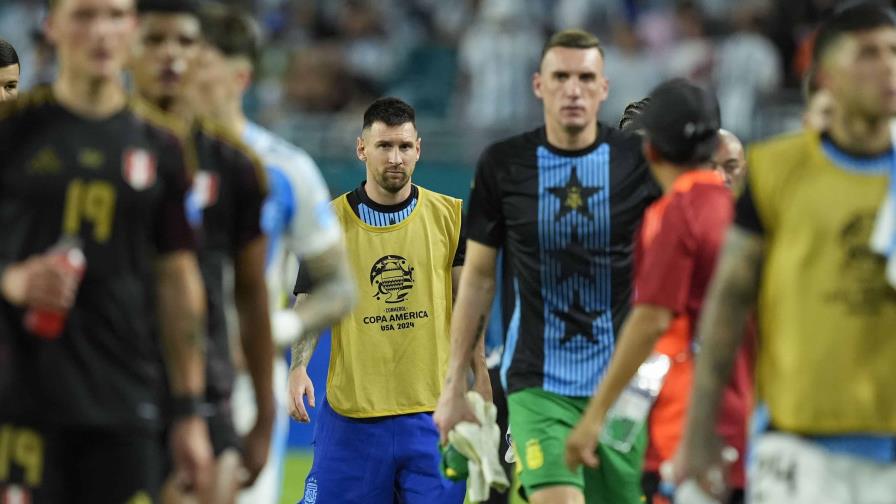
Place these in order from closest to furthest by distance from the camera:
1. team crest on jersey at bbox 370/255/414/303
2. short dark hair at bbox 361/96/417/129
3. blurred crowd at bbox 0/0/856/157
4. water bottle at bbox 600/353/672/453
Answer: water bottle at bbox 600/353/672/453
team crest on jersey at bbox 370/255/414/303
short dark hair at bbox 361/96/417/129
blurred crowd at bbox 0/0/856/157

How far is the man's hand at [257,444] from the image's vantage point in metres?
6.64

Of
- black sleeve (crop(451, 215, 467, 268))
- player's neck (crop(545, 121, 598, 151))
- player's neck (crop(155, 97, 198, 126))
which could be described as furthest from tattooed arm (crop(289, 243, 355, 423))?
black sleeve (crop(451, 215, 467, 268))

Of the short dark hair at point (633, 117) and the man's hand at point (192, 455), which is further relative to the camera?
the short dark hair at point (633, 117)

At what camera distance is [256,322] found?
6.61 meters

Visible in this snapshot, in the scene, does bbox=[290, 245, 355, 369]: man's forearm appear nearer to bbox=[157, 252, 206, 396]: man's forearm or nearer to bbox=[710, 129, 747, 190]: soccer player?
bbox=[157, 252, 206, 396]: man's forearm

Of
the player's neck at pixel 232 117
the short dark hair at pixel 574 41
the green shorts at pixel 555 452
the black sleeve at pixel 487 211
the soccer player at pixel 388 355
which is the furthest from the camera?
the soccer player at pixel 388 355

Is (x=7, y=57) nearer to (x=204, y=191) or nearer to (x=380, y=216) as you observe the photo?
(x=380, y=216)

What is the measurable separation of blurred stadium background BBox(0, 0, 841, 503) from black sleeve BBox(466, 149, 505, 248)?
10.4 metres

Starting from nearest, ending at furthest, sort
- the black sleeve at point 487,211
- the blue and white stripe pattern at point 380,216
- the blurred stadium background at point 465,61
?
the black sleeve at point 487,211
the blue and white stripe pattern at point 380,216
the blurred stadium background at point 465,61

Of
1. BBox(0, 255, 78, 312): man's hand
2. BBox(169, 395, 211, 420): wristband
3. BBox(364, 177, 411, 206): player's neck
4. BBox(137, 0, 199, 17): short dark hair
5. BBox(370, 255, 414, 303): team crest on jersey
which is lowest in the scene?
BBox(370, 255, 414, 303): team crest on jersey

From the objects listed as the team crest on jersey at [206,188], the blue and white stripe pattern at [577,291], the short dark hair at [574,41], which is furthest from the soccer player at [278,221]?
the short dark hair at [574,41]

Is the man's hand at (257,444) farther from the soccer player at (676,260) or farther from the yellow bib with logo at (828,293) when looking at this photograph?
the yellow bib with logo at (828,293)

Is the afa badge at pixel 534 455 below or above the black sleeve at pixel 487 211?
below

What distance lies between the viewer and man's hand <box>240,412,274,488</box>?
664 cm
